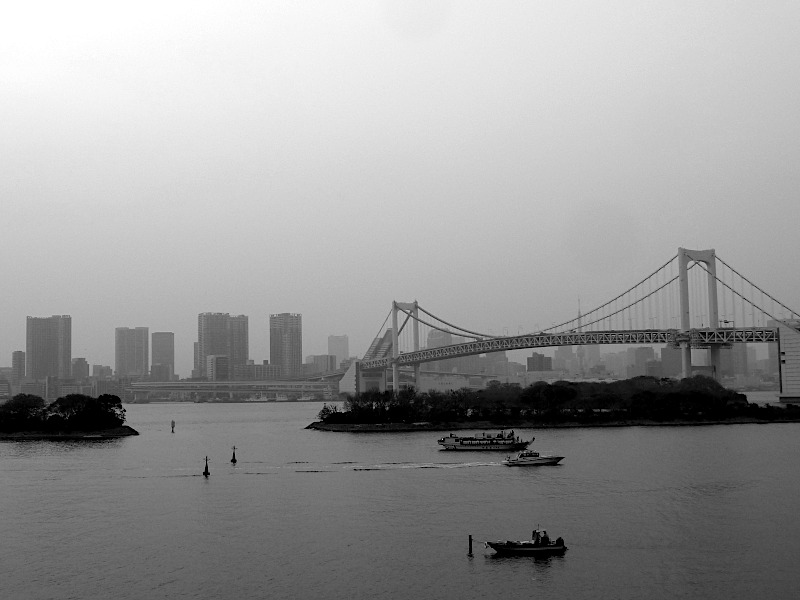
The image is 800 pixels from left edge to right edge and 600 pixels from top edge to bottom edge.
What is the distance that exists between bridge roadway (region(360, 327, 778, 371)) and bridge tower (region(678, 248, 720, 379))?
39cm

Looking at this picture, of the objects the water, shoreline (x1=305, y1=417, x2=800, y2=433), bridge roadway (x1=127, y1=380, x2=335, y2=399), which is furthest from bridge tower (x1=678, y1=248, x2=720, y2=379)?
bridge roadway (x1=127, y1=380, x2=335, y2=399)

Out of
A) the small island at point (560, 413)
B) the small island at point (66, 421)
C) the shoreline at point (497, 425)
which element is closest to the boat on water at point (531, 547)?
the shoreline at point (497, 425)

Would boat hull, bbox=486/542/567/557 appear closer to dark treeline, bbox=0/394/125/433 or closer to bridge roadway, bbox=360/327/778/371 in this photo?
dark treeline, bbox=0/394/125/433

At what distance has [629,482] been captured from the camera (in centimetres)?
2116

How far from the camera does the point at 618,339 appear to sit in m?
52.6

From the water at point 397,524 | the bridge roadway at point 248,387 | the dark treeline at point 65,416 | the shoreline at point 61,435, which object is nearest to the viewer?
the water at point 397,524

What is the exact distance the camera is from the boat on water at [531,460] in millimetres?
24766

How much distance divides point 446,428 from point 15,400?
66.0 ft

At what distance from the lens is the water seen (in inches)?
496

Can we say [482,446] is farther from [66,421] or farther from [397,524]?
[66,421]

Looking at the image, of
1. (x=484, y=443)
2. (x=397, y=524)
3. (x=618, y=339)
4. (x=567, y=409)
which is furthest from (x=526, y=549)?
(x=618, y=339)

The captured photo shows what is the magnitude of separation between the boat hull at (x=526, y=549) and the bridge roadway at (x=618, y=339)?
38.0 meters

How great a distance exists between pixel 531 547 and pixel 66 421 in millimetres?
29821

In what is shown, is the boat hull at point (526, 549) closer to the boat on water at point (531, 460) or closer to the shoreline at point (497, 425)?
the boat on water at point (531, 460)
